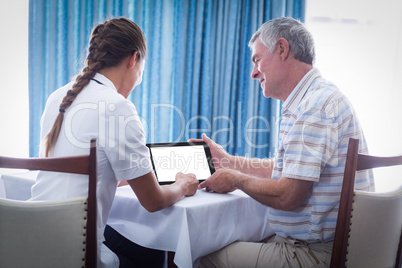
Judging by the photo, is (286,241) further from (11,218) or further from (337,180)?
(11,218)

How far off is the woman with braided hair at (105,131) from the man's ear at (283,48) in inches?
23.4

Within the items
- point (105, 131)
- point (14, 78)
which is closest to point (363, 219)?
point (105, 131)

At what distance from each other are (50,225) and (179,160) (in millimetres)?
772

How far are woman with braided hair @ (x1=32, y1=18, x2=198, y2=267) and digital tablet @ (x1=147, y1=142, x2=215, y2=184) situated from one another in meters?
0.21

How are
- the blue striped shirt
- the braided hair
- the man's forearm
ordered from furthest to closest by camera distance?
the man's forearm
the braided hair
the blue striped shirt

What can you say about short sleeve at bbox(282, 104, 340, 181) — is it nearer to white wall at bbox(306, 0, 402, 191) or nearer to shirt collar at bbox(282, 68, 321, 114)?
shirt collar at bbox(282, 68, 321, 114)

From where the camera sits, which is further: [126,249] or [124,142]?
[126,249]

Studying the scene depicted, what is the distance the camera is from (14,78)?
262cm

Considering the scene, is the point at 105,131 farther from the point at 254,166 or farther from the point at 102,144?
the point at 254,166

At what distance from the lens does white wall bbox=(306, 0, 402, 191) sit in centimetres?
292

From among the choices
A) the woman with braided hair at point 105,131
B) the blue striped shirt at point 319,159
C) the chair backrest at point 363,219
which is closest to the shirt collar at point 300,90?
the blue striped shirt at point 319,159

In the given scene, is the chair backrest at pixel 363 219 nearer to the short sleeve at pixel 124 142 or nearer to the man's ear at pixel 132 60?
the short sleeve at pixel 124 142

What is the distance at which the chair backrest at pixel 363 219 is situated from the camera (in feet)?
3.69

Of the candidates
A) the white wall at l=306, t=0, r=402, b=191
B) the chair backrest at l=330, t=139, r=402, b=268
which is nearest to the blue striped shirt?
the chair backrest at l=330, t=139, r=402, b=268
